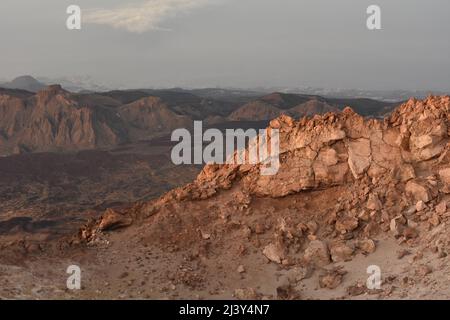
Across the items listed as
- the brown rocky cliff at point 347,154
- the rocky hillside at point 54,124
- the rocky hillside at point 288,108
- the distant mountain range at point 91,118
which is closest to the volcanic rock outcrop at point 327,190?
the brown rocky cliff at point 347,154

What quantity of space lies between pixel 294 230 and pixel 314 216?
88cm

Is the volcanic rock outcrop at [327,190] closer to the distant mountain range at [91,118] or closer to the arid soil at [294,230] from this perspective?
the arid soil at [294,230]

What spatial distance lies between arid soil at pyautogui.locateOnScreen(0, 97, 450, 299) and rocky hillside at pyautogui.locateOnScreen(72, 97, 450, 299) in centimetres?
3

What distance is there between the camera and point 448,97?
14.0 meters

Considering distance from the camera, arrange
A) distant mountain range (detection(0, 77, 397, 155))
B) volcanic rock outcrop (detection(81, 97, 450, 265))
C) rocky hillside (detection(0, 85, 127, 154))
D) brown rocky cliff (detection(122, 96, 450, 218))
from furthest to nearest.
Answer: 1. distant mountain range (detection(0, 77, 397, 155))
2. rocky hillside (detection(0, 85, 127, 154))
3. brown rocky cliff (detection(122, 96, 450, 218))
4. volcanic rock outcrop (detection(81, 97, 450, 265))

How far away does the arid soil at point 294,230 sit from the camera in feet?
37.1

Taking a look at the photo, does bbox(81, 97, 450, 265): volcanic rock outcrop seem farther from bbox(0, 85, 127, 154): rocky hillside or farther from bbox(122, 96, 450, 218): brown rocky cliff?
bbox(0, 85, 127, 154): rocky hillside

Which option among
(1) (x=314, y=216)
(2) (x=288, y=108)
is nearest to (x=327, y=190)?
(1) (x=314, y=216)

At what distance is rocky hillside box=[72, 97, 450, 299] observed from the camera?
38.4ft

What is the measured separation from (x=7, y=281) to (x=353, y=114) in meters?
9.79

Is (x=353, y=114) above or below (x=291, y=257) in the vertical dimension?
above

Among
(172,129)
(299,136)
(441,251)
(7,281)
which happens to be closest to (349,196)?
(299,136)

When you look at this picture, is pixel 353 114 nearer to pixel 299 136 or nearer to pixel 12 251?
Answer: pixel 299 136

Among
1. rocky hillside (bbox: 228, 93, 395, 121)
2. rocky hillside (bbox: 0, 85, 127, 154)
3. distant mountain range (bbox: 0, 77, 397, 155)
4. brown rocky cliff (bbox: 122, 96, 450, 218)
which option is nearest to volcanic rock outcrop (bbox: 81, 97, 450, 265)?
brown rocky cliff (bbox: 122, 96, 450, 218)
